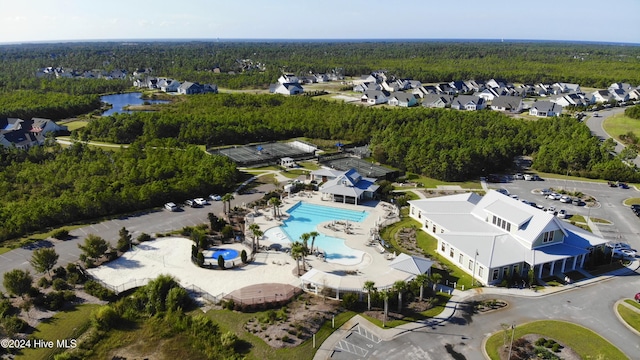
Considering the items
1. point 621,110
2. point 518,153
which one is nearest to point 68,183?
point 518,153

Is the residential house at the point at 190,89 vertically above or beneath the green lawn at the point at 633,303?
above

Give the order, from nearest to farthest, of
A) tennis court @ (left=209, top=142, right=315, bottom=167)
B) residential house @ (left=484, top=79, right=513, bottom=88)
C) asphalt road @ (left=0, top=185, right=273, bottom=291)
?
asphalt road @ (left=0, top=185, right=273, bottom=291)
tennis court @ (left=209, top=142, right=315, bottom=167)
residential house @ (left=484, top=79, right=513, bottom=88)

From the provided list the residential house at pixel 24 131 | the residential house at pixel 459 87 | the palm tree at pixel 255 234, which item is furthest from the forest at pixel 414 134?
the residential house at pixel 459 87

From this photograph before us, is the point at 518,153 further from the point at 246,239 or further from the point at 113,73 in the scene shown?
the point at 113,73

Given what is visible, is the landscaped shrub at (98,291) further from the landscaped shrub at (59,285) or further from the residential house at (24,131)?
the residential house at (24,131)

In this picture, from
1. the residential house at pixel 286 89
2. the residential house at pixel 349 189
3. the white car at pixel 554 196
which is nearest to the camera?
the residential house at pixel 349 189

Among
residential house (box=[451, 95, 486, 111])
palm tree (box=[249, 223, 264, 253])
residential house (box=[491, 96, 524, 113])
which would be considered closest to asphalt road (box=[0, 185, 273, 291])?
palm tree (box=[249, 223, 264, 253])

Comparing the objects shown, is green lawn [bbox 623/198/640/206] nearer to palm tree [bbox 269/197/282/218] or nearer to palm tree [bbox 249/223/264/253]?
palm tree [bbox 269/197/282/218]
